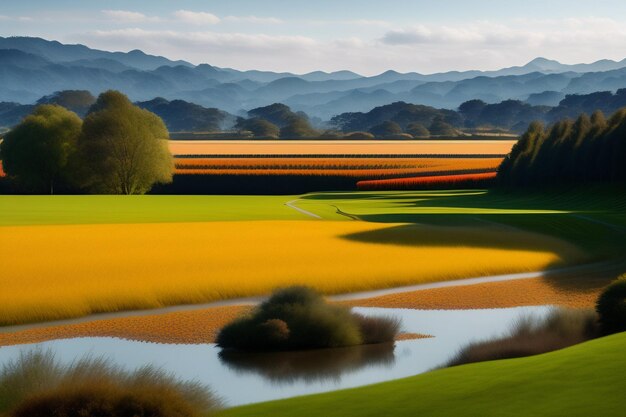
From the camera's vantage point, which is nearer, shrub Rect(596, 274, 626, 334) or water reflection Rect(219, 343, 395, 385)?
water reflection Rect(219, 343, 395, 385)

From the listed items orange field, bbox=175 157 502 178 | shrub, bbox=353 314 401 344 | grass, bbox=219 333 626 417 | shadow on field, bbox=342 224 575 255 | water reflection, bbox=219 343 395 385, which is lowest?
orange field, bbox=175 157 502 178

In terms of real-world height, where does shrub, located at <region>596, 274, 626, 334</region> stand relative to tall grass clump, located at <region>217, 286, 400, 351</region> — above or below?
above

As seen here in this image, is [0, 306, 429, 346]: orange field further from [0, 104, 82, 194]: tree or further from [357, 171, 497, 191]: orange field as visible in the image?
[0, 104, 82, 194]: tree

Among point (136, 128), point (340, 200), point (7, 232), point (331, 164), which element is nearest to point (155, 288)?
point (7, 232)

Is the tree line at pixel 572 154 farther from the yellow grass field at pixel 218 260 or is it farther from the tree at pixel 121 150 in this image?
the tree at pixel 121 150

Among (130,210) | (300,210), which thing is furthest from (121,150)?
(300,210)

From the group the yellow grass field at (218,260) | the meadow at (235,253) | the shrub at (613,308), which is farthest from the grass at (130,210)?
the shrub at (613,308)

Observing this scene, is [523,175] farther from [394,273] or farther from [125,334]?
[125,334]

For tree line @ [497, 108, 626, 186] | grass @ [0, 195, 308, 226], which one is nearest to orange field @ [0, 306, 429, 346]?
grass @ [0, 195, 308, 226]
